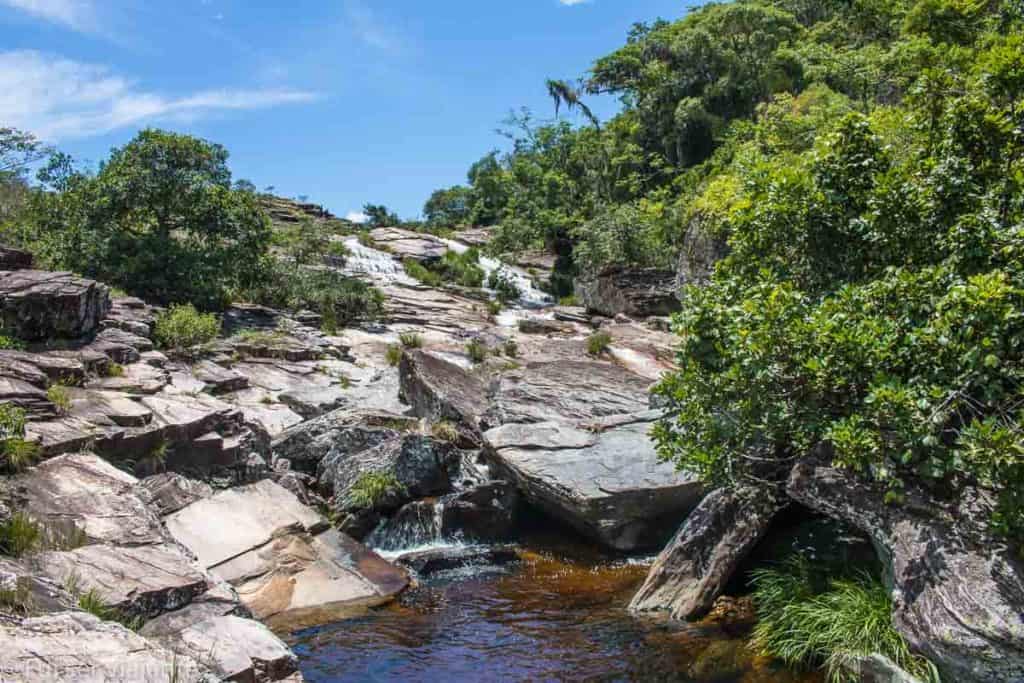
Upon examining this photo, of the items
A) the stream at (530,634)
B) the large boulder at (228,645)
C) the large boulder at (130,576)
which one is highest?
the large boulder at (130,576)

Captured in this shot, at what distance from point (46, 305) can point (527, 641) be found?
11456mm

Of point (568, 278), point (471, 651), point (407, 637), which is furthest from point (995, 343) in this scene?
point (568, 278)

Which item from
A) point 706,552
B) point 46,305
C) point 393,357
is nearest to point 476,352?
point 393,357

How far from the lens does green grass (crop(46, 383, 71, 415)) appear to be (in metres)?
11.1

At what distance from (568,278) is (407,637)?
94.6 ft

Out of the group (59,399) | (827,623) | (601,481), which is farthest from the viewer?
(601,481)

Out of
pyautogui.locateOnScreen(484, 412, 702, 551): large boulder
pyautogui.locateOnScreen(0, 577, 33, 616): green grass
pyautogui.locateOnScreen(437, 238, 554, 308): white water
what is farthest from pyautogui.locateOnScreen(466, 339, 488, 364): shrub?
pyautogui.locateOnScreen(0, 577, 33, 616): green grass

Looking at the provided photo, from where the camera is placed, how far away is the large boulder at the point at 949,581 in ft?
19.4

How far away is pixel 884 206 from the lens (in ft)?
27.0

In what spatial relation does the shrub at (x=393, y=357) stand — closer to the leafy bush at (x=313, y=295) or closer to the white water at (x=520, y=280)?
the leafy bush at (x=313, y=295)

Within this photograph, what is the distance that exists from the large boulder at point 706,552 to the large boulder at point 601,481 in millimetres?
1636

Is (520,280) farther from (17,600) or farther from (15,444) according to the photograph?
(17,600)

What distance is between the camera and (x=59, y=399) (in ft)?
36.9

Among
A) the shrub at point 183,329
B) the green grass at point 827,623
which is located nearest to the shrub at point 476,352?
the shrub at point 183,329
